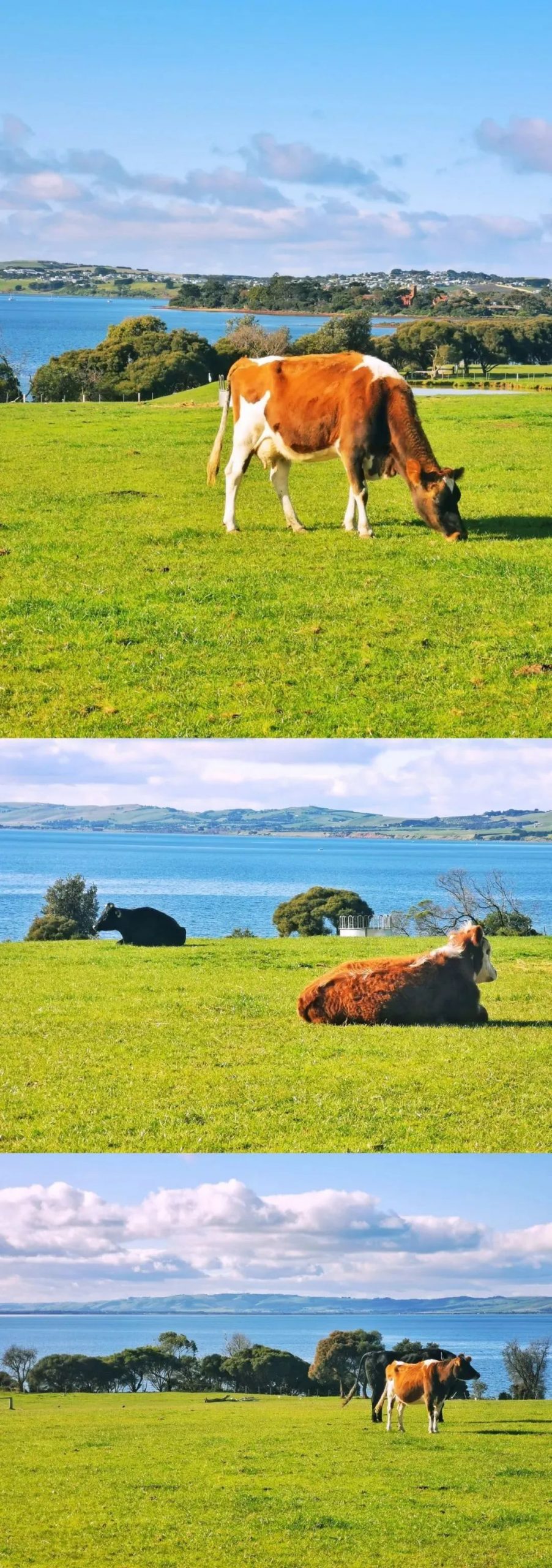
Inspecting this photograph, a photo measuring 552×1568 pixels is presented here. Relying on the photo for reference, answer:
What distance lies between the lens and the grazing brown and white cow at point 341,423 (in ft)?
43.4

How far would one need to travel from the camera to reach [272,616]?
1302 cm

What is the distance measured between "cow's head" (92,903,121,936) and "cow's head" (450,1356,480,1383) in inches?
171

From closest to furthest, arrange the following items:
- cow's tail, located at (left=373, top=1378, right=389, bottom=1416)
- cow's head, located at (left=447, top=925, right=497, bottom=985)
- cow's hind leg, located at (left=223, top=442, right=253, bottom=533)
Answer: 1. cow's tail, located at (left=373, top=1378, right=389, bottom=1416)
2. cow's head, located at (left=447, top=925, right=497, bottom=985)
3. cow's hind leg, located at (left=223, top=442, right=253, bottom=533)

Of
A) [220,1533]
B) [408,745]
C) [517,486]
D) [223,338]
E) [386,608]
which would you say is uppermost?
[223,338]

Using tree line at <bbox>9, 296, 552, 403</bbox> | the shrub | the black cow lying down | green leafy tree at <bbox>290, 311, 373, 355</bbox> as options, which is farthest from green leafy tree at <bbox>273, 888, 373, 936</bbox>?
tree line at <bbox>9, 296, 552, 403</bbox>

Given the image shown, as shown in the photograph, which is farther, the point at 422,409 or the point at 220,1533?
the point at 422,409

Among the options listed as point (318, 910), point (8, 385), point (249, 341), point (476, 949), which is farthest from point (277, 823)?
point (8, 385)

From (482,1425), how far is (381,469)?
8.38 m

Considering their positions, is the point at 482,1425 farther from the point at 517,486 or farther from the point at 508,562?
the point at 517,486

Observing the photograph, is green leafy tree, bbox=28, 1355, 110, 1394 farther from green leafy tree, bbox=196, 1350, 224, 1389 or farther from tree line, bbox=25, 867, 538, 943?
tree line, bbox=25, 867, 538, 943

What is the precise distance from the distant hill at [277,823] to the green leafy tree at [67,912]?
2.14 feet

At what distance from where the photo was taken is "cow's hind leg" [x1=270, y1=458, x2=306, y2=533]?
13867 millimetres

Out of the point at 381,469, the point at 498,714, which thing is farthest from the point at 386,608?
the point at 498,714

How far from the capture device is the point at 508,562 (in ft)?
48.2
